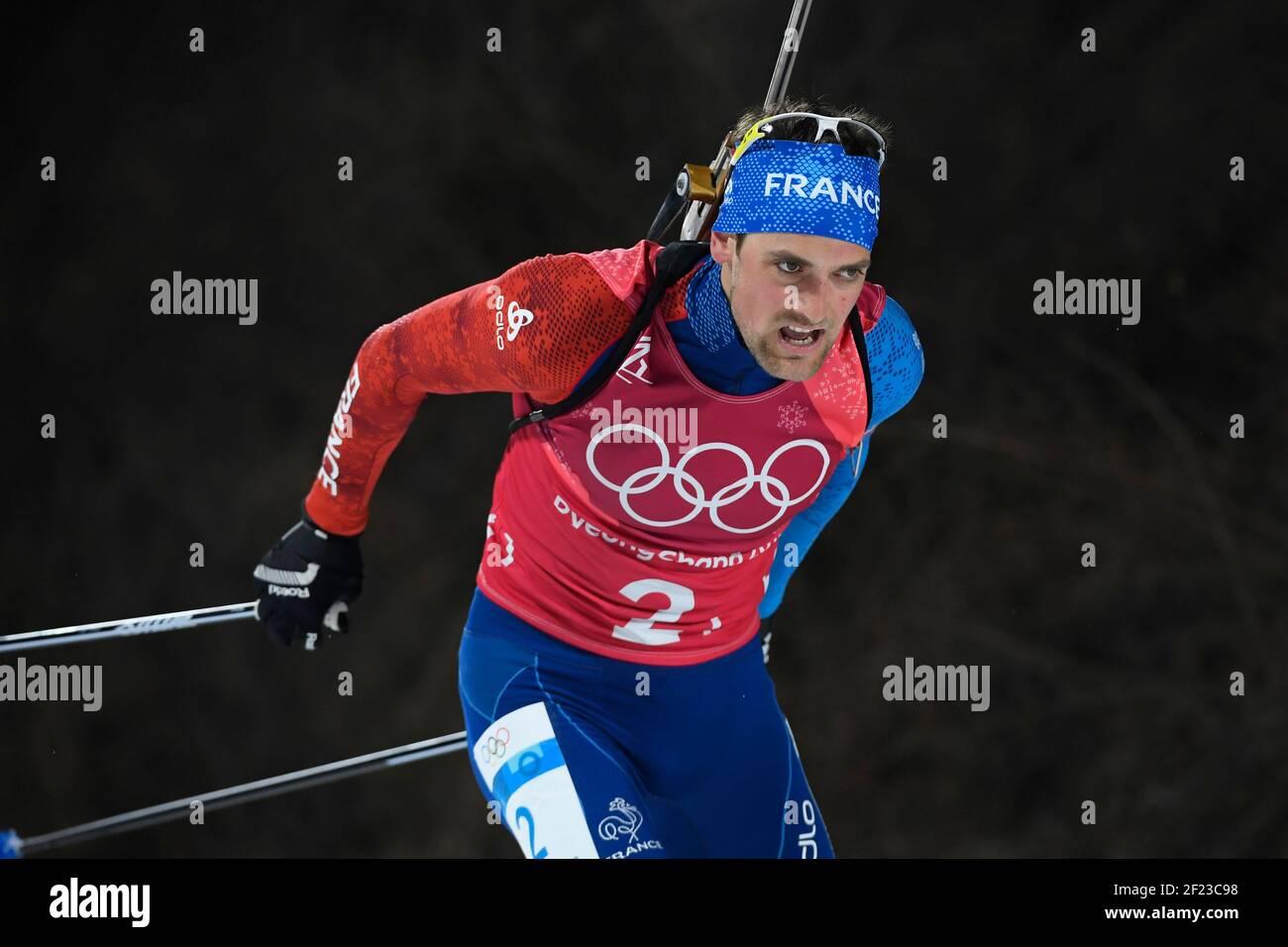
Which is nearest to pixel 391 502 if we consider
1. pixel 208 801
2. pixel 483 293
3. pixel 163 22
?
pixel 163 22

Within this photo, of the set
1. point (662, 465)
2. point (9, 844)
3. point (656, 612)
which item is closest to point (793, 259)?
point (662, 465)

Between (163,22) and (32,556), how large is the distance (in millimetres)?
1924

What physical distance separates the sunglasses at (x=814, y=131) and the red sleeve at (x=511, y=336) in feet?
0.78

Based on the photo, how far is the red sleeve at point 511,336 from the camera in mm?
2203

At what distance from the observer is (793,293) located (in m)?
2.08

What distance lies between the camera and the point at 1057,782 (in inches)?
211

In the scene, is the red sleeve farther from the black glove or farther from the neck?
the black glove

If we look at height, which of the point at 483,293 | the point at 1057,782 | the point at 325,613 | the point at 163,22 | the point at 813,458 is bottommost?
the point at 1057,782

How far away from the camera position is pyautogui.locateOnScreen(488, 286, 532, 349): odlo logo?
2.21 meters

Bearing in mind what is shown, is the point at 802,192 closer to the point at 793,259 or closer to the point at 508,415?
the point at 793,259

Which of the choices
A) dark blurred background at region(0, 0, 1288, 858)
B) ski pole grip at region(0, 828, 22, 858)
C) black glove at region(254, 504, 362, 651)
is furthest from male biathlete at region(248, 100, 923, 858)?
dark blurred background at region(0, 0, 1288, 858)

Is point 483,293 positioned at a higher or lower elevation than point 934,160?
lower

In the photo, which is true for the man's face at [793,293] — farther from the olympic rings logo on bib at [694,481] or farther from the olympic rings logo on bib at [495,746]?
the olympic rings logo on bib at [495,746]

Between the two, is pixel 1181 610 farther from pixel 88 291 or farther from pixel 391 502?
pixel 88 291
